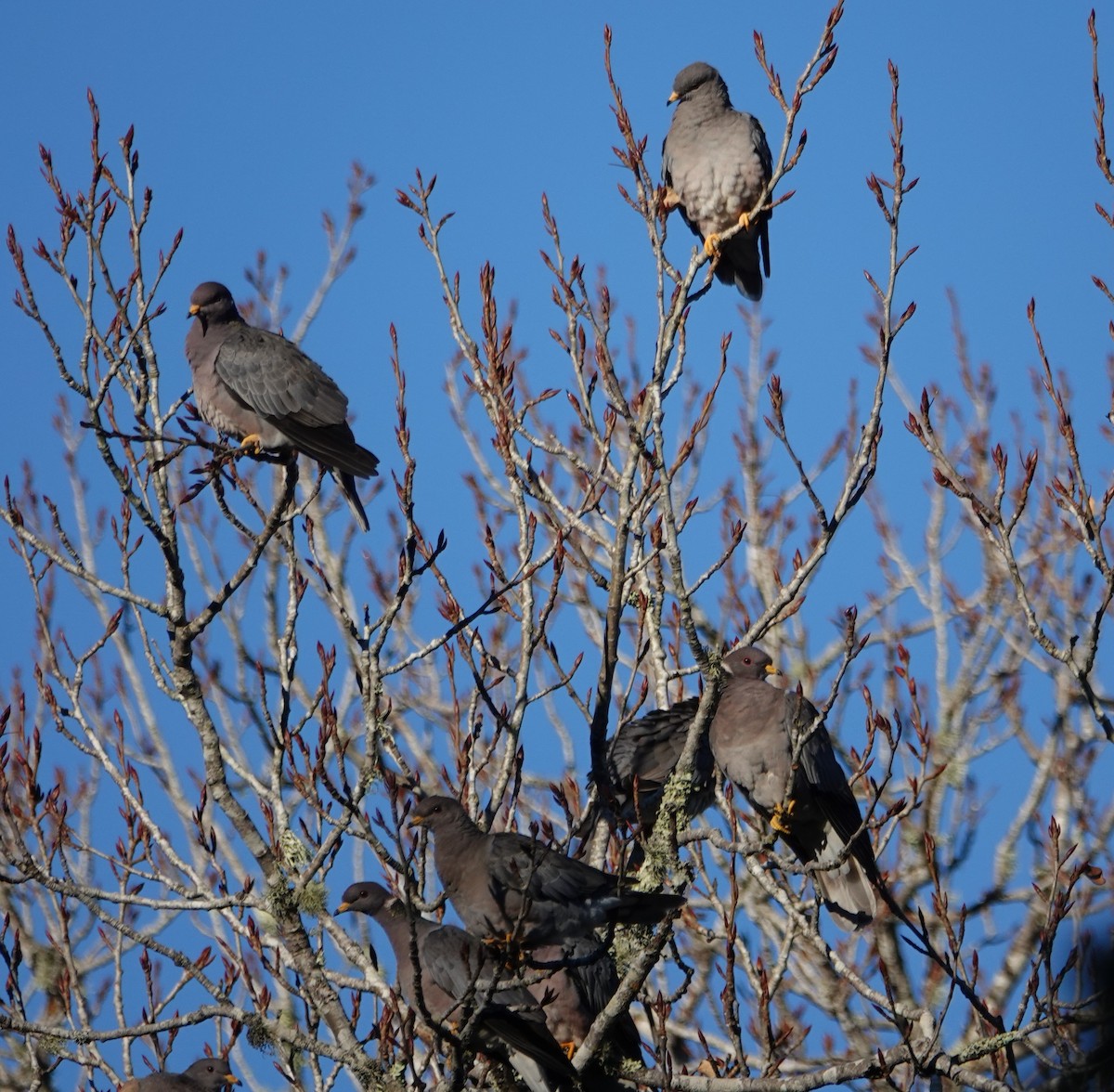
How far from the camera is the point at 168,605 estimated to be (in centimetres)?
556

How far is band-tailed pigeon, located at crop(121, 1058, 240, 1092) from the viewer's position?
6504mm

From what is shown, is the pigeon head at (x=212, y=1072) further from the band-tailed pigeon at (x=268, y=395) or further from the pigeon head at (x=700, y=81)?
the pigeon head at (x=700, y=81)

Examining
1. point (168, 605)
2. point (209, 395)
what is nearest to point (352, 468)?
point (209, 395)

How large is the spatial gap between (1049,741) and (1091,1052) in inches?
323

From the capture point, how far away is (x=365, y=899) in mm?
6777

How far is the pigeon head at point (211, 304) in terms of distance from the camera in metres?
7.85

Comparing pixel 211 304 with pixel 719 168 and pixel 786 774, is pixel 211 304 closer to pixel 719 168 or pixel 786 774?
pixel 719 168

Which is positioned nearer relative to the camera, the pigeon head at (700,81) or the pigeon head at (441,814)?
the pigeon head at (441,814)

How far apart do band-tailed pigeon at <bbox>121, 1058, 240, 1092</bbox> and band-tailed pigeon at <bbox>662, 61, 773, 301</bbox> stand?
5.14m

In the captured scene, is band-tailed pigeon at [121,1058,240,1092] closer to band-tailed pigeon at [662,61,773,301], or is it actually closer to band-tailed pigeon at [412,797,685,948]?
band-tailed pigeon at [412,797,685,948]

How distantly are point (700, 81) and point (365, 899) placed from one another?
5533mm

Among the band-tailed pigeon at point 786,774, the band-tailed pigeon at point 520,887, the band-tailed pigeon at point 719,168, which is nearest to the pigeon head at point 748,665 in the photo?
the band-tailed pigeon at point 786,774

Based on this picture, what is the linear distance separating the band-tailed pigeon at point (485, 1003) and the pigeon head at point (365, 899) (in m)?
0.48

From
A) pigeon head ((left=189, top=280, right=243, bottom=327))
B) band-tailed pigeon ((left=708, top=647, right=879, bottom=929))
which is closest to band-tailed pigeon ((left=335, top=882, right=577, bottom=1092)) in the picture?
band-tailed pigeon ((left=708, top=647, right=879, bottom=929))
